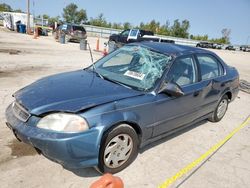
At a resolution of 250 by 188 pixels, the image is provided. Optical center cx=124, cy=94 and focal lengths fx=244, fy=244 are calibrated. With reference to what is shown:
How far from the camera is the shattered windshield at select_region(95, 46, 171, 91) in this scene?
139 inches

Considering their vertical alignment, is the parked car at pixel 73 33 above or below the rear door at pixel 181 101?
below

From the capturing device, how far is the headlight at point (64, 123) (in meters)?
2.61

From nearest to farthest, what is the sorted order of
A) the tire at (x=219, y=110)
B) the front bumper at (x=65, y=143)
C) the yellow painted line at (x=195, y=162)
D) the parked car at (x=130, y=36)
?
1. the front bumper at (x=65, y=143)
2. the yellow painted line at (x=195, y=162)
3. the tire at (x=219, y=110)
4. the parked car at (x=130, y=36)

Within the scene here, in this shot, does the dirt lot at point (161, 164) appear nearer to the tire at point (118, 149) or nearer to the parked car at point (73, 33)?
the tire at point (118, 149)

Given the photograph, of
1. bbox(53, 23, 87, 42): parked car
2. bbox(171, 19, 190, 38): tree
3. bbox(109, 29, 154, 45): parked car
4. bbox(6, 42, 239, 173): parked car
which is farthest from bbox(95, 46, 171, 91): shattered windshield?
bbox(171, 19, 190, 38): tree

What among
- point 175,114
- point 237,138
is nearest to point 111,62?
point 175,114

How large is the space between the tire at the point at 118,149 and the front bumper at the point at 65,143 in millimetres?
158

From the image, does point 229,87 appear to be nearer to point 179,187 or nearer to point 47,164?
point 179,187

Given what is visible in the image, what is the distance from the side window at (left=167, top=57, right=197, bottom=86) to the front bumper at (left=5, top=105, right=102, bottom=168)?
5.12ft

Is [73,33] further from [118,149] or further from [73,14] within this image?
[73,14]

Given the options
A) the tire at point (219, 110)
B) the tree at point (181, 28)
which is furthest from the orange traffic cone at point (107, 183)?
the tree at point (181, 28)

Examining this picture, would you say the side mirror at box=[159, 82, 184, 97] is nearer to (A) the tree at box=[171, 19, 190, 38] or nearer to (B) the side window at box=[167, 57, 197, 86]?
(B) the side window at box=[167, 57, 197, 86]

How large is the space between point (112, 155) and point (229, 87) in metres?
3.35

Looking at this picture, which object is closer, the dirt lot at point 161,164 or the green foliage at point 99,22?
the dirt lot at point 161,164
